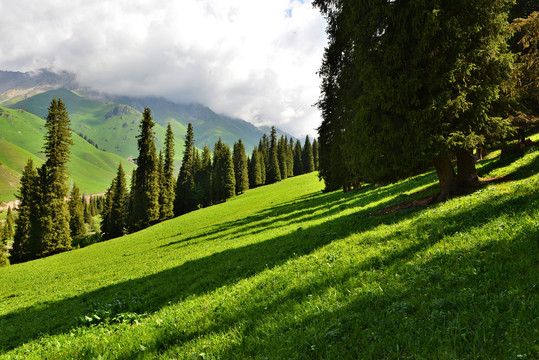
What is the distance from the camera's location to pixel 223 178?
7869 centimetres

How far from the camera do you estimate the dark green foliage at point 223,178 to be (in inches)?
3063

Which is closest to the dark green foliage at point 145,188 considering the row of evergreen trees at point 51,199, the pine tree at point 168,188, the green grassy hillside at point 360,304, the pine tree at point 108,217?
the pine tree at point 168,188

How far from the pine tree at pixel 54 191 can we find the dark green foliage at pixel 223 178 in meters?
40.1

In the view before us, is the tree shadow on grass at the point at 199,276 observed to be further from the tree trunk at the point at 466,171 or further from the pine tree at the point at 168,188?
the pine tree at the point at 168,188

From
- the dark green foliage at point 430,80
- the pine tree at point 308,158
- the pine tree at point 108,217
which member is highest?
the pine tree at point 308,158

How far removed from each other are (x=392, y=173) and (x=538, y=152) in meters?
8.97

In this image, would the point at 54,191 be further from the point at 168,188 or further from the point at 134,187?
the point at 168,188

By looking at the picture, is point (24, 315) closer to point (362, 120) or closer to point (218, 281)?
point (218, 281)

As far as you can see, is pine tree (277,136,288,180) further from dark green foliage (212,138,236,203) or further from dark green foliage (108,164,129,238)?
dark green foliage (108,164,129,238)

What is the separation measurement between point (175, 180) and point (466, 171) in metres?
88.1

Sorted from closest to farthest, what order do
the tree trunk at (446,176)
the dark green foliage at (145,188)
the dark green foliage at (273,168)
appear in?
the tree trunk at (446,176)
the dark green foliage at (145,188)
the dark green foliage at (273,168)

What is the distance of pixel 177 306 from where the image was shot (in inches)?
320

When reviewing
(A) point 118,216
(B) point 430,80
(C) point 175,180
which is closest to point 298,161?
(C) point 175,180

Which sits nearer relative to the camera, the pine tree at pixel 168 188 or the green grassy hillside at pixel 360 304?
the green grassy hillside at pixel 360 304
